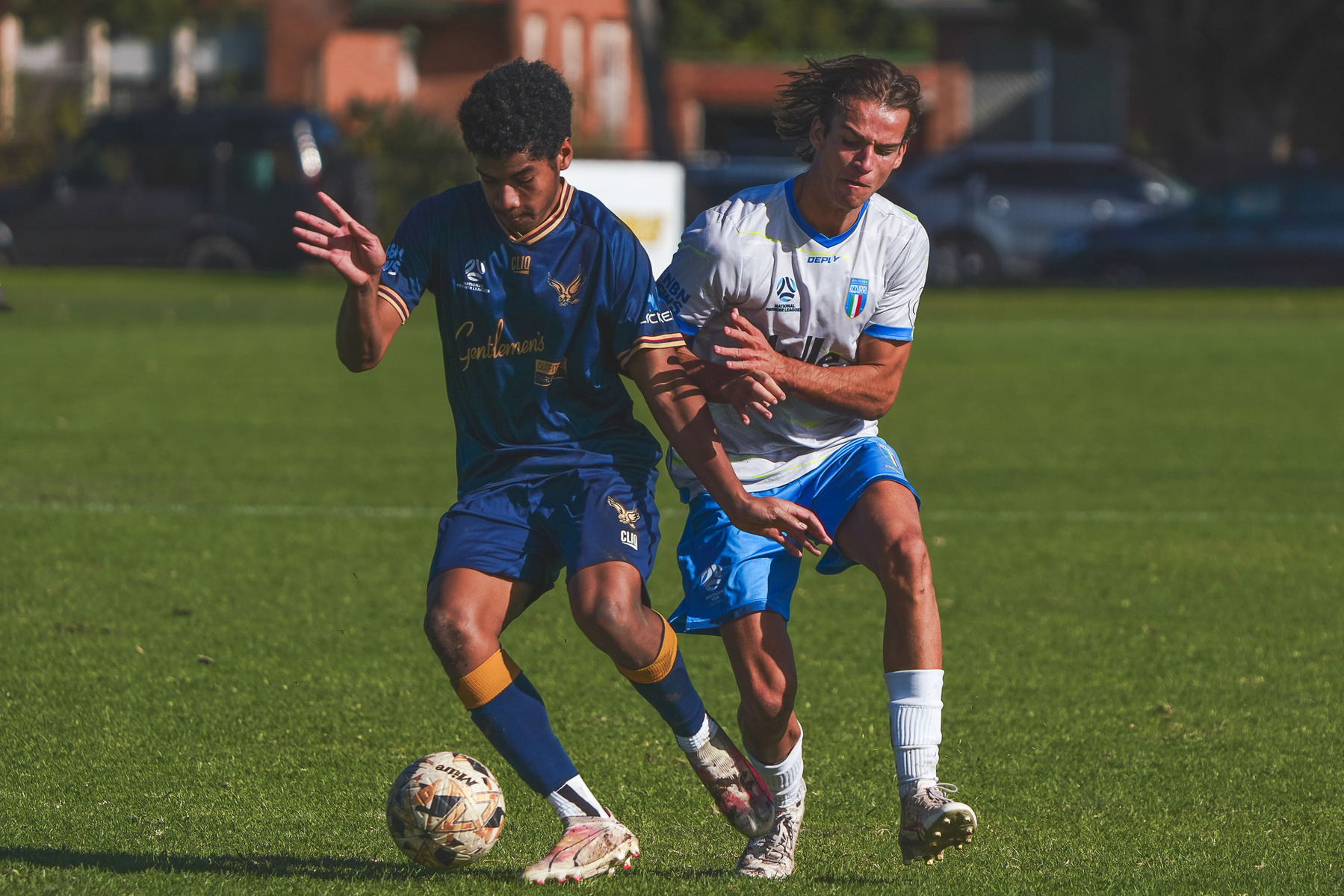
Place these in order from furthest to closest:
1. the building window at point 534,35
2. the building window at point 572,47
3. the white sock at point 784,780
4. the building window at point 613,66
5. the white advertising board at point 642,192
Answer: the building window at point 613,66, the building window at point 572,47, the building window at point 534,35, the white advertising board at point 642,192, the white sock at point 784,780

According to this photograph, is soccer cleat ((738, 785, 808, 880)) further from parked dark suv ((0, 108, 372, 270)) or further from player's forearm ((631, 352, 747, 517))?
parked dark suv ((0, 108, 372, 270))

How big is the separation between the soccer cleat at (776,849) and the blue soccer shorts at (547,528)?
0.74 m

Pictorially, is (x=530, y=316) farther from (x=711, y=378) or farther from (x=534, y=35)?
(x=534, y=35)

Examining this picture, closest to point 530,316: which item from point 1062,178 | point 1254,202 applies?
point 1254,202

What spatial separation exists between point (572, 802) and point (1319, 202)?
25614mm

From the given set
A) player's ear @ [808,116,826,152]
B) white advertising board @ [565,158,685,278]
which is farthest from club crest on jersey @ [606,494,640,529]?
white advertising board @ [565,158,685,278]

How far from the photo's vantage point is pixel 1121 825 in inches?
205

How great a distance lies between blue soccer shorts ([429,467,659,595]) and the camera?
15.4 feet

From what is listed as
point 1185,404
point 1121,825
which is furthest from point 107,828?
point 1185,404

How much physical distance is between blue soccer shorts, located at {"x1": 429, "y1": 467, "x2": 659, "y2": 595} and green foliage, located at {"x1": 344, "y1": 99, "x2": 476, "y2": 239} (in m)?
25.9

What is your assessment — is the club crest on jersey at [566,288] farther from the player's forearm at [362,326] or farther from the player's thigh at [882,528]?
the player's thigh at [882,528]

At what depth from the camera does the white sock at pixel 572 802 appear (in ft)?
15.3

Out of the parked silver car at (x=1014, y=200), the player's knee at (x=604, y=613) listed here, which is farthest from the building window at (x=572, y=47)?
the player's knee at (x=604, y=613)

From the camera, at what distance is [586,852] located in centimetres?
457
